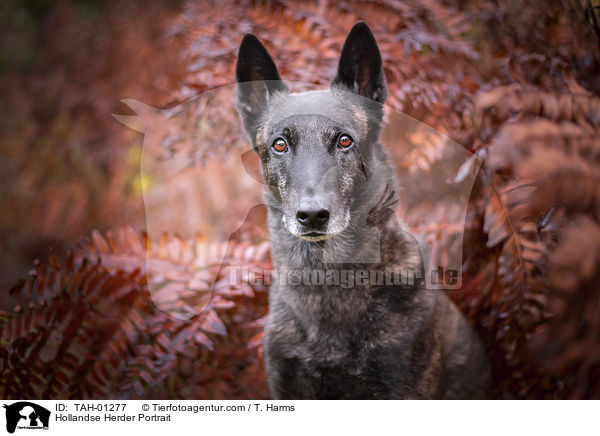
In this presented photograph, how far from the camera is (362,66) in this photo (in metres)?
1.57

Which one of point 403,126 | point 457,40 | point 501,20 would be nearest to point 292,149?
point 403,126

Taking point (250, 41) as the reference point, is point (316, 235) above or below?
below

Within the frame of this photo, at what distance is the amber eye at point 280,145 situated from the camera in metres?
1.57

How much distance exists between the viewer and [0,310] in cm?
199

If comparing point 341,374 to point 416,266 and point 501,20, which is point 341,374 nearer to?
point 416,266

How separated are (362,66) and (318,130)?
1.01ft

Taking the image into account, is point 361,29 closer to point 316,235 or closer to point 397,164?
point 397,164

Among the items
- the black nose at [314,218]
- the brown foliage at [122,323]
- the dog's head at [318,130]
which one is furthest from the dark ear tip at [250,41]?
the brown foliage at [122,323]
